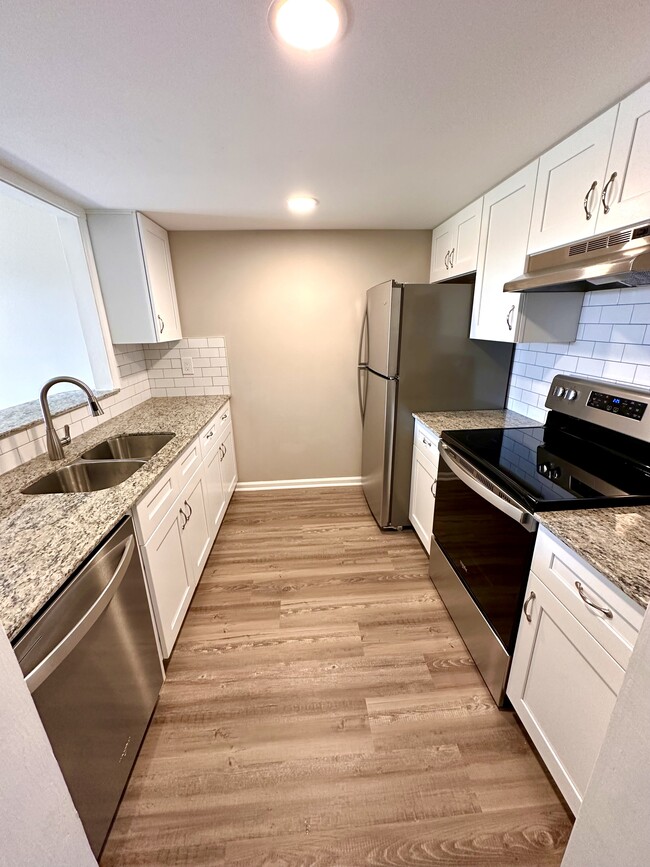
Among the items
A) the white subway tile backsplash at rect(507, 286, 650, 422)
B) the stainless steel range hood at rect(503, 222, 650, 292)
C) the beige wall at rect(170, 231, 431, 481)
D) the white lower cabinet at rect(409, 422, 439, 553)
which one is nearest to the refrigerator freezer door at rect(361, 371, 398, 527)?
the white lower cabinet at rect(409, 422, 439, 553)

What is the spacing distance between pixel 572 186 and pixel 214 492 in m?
2.49

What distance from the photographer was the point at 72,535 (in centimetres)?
105

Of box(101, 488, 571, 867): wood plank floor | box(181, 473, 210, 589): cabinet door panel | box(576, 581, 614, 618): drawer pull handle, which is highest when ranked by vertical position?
box(576, 581, 614, 618): drawer pull handle

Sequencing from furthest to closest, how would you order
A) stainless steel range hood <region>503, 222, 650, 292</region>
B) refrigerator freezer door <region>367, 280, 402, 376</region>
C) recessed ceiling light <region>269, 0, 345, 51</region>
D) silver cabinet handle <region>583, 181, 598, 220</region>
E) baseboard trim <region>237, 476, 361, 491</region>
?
baseboard trim <region>237, 476, 361, 491</region> < refrigerator freezer door <region>367, 280, 402, 376</region> < silver cabinet handle <region>583, 181, 598, 220</region> < stainless steel range hood <region>503, 222, 650, 292</region> < recessed ceiling light <region>269, 0, 345, 51</region>

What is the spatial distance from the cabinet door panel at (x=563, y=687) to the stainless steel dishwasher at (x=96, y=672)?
1.38 m

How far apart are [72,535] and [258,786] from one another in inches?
42.4

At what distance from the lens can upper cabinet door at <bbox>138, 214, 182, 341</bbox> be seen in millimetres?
2264

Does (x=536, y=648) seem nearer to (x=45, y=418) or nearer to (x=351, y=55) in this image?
(x=351, y=55)

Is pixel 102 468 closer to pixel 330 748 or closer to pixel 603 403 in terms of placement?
pixel 330 748

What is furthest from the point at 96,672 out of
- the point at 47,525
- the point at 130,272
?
the point at 130,272

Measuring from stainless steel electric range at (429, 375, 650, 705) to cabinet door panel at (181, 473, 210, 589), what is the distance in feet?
4.51

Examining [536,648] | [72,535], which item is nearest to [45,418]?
[72,535]

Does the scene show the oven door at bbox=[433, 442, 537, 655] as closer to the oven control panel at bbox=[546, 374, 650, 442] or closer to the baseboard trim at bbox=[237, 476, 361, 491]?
the oven control panel at bbox=[546, 374, 650, 442]

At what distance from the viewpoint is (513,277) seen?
1.71 m
